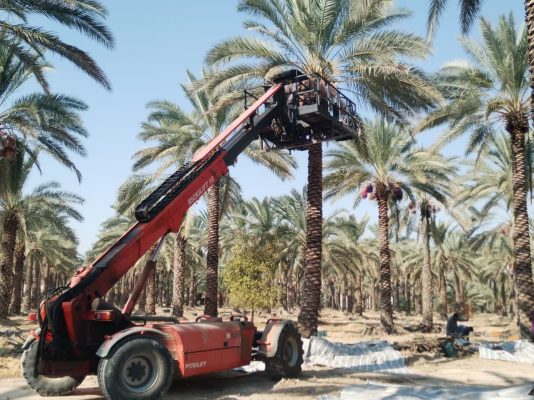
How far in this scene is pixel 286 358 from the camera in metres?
11.0

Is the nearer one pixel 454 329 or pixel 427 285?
pixel 454 329

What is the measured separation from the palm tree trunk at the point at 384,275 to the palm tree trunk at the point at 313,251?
9375 millimetres

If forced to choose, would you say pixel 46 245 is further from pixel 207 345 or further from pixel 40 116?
pixel 207 345

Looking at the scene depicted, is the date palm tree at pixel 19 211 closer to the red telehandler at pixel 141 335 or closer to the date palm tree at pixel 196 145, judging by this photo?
the date palm tree at pixel 196 145

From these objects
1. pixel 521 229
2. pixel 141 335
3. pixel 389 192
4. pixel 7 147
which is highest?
pixel 389 192

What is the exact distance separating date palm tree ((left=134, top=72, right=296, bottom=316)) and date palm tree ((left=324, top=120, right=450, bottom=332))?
3.09 meters

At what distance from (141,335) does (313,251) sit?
375 inches

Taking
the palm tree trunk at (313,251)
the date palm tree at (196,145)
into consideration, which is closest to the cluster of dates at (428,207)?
the date palm tree at (196,145)

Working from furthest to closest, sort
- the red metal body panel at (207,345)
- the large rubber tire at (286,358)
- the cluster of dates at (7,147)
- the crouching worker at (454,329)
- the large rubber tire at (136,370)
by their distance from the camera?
the crouching worker at (454,329)
the cluster of dates at (7,147)
the large rubber tire at (286,358)
the red metal body panel at (207,345)
the large rubber tire at (136,370)

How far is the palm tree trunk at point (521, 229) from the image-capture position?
19.2 m

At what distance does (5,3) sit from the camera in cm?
1284

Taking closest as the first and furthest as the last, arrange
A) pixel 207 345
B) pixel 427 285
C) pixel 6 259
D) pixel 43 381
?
pixel 43 381 → pixel 207 345 → pixel 6 259 → pixel 427 285

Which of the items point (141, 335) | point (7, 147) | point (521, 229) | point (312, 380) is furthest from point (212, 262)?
point (141, 335)

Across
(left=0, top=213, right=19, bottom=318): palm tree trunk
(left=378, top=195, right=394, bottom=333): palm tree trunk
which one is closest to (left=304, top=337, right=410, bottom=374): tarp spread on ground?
(left=378, top=195, right=394, bottom=333): palm tree trunk
